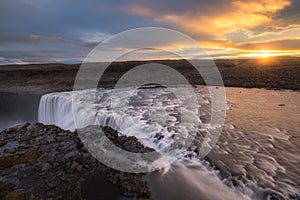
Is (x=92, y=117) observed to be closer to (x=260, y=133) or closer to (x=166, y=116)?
(x=166, y=116)

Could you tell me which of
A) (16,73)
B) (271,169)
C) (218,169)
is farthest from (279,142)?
(16,73)

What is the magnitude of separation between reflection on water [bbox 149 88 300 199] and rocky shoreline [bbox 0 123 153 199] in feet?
3.03

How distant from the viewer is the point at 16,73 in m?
43.6

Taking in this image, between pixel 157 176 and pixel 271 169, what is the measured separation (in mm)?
3183

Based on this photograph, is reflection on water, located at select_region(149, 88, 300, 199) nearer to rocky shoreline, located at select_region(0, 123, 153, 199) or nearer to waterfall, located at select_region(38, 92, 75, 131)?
rocky shoreline, located at select_region(0, 123, 153, 199)

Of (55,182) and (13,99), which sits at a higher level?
(55,182)

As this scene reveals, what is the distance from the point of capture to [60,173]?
602 centimetres

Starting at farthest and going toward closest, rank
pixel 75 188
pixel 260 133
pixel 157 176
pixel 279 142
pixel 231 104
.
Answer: pixel 231 104 → pixel 260 133 → pixel 279 142 → pixel 157 176 → pixel 75 188

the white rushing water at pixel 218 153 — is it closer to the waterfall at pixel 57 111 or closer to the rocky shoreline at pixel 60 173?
the rocky shoreline at pixel 60 173

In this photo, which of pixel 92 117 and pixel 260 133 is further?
pixel 92 117

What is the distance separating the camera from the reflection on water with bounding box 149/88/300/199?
5.35 meters

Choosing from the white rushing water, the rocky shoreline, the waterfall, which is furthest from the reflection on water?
the waterfall

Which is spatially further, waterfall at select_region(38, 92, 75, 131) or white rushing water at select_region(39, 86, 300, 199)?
waterfall at select_region(38, 92, 75, 131)

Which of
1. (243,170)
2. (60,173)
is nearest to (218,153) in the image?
(243,170)
